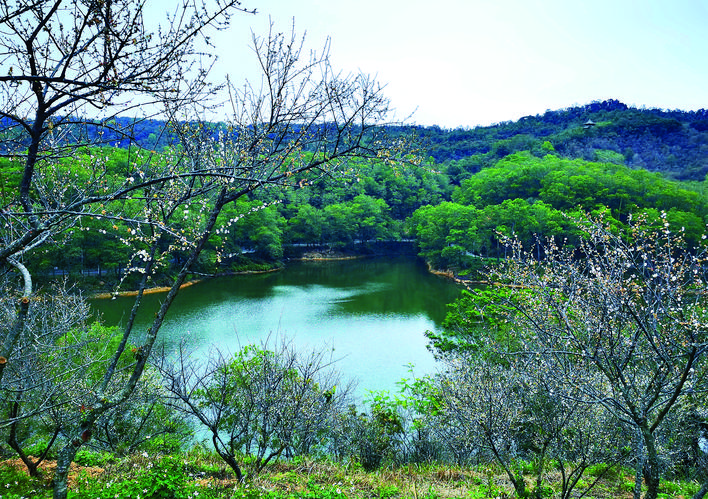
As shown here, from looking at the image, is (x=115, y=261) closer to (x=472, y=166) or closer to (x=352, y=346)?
(x=352, y=346)

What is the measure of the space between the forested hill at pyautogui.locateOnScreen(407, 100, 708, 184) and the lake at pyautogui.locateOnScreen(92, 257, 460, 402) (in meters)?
33.1

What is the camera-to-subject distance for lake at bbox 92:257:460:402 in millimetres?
15133

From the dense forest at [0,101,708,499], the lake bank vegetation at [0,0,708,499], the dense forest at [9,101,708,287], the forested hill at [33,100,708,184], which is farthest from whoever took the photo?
the forested hill at [33,100,708,184]

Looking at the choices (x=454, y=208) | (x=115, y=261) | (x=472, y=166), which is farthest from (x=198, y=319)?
(x=472, y=166)

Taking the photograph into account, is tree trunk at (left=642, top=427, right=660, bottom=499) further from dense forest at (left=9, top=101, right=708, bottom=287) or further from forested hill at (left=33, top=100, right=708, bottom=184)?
forested hill at (left=33, top=100, right=708, bottom=184)

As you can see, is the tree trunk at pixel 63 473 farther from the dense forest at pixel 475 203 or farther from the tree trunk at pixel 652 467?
the tree trunk at pixel 652 467

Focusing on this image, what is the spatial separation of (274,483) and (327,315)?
1618cm

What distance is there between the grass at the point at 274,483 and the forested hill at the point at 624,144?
5313 centimetres

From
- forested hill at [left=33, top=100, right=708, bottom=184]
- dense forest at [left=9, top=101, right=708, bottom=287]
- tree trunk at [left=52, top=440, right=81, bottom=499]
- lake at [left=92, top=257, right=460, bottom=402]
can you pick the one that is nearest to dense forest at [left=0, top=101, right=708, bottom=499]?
dense forest at [left=9, top=101, right=708, bottom=287]

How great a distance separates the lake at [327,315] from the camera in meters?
15.1

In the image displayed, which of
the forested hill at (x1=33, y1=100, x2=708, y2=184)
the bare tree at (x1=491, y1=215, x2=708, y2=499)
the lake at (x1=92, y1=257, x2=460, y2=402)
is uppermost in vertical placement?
the forested hill at (x1=33, y1=100, x2=708, y2=184)

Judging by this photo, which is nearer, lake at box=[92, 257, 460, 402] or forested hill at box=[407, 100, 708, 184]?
lake at box=[92, 257, 460, 402]

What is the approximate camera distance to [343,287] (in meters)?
29.3

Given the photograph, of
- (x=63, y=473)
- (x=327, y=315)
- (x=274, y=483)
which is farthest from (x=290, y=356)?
(x=327, y=315)
